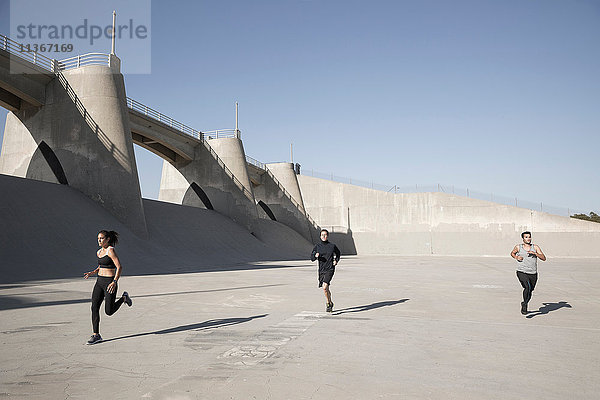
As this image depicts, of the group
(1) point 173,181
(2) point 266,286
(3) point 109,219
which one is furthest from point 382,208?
(2) point 266,286

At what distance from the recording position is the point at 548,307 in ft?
30.2

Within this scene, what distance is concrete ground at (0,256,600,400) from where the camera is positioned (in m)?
4.16

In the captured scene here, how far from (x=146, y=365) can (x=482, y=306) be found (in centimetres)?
→ 734

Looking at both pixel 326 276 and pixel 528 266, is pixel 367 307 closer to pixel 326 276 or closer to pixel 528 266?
pixel 326 276

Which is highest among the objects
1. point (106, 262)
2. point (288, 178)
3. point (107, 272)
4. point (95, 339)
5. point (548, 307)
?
point (288, 178)

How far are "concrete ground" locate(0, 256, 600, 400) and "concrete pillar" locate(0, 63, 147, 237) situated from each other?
13.9 metres

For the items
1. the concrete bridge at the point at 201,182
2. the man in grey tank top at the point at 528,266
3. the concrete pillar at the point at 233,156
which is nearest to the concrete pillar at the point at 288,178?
the concrete bridge at the point at 201,182

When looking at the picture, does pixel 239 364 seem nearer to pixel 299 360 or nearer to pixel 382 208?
pixel 299 360

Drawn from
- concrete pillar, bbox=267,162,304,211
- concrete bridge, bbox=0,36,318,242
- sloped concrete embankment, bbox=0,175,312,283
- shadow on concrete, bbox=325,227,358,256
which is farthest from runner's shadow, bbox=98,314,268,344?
concrete pillar, bbox=267,162,304,211

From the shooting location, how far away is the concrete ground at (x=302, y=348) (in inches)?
164

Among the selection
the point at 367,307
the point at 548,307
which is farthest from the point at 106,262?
the point at 548,307

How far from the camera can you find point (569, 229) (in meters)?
38.0

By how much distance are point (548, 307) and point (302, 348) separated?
255 inches

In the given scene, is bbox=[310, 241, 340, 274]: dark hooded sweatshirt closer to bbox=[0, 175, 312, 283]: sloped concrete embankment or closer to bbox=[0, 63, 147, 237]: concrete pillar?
bbox=[0, 175, 312, 283]: sloped concrete embankment
